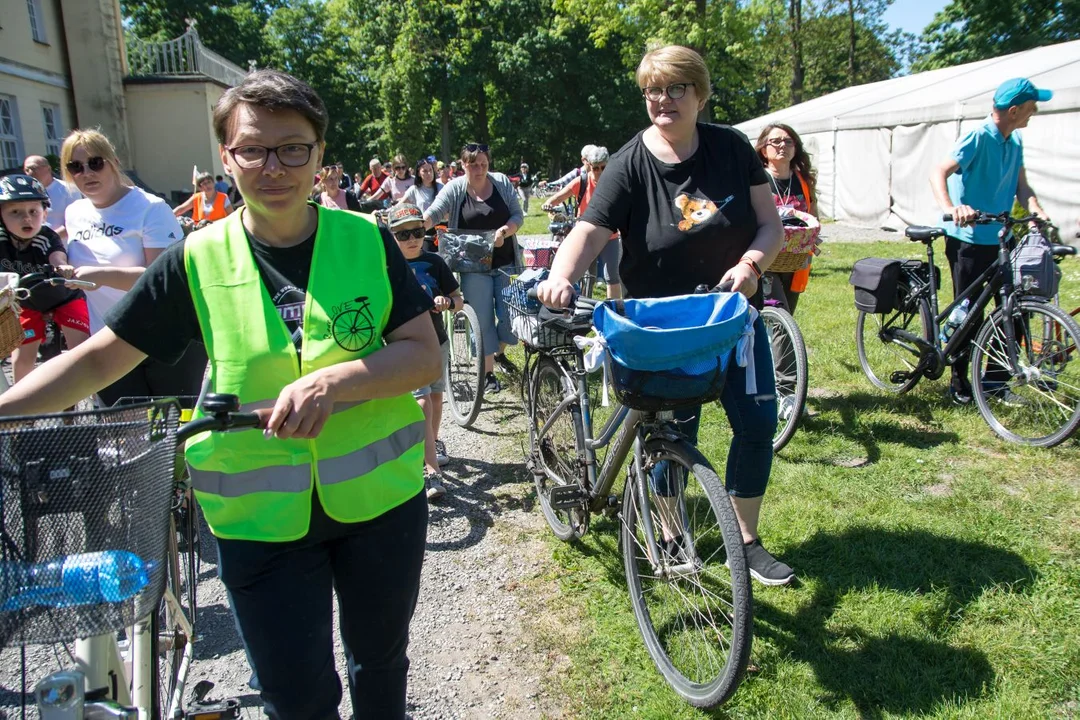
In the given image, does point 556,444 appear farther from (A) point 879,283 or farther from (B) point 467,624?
(A) point 879,283

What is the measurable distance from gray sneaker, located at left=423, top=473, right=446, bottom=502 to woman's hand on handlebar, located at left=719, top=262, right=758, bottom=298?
242 cm

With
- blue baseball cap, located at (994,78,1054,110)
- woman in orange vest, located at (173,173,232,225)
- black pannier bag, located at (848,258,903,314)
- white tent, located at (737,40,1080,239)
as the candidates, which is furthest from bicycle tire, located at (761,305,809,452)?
white tent, located at (737,40,1080,239)

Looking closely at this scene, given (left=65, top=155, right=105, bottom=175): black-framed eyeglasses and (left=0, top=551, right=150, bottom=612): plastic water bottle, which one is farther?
(left=65, top=155, right=105, bottom=175): black-framed eyeglasses

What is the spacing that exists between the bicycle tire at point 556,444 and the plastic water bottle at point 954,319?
2.98m

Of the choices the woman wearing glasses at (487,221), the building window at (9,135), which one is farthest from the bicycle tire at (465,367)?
the building window at (9,135)

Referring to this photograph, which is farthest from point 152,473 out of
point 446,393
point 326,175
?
point 326,175

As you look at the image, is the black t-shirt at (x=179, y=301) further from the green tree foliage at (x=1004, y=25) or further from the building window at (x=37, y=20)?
the green tree foliage at (x=1004, y=25)

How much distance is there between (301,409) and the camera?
67.5 inches

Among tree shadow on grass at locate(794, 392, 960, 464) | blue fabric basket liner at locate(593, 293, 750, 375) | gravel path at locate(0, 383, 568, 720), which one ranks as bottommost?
gravel path at locate(0, 383, 568, 720)

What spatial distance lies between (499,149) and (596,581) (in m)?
48.2

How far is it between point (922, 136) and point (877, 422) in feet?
46.7

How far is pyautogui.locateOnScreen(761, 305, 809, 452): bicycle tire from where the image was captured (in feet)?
15.8

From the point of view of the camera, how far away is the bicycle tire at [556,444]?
3.85m

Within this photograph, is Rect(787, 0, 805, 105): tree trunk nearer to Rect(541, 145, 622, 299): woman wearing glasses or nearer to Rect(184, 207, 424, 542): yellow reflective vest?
Rect(541, 145, 622, 299): woman wearing glasses
